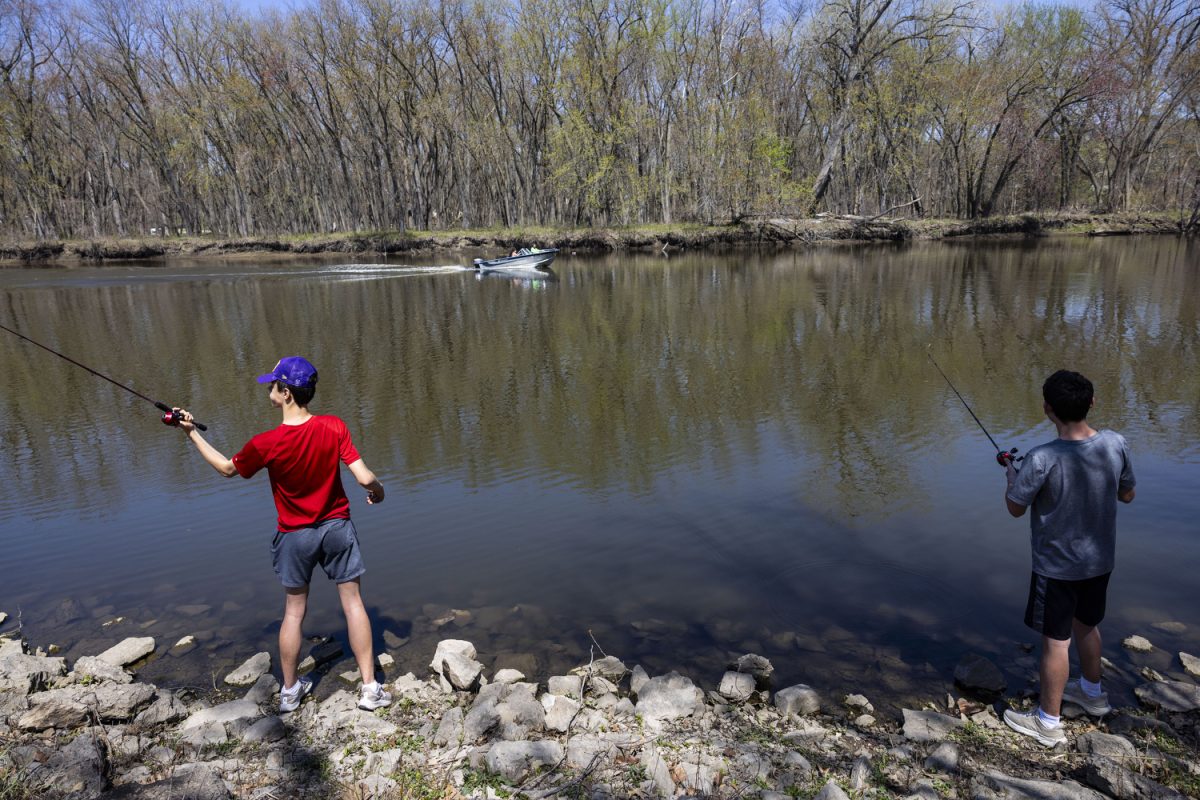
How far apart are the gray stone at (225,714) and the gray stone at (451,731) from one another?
1139mm

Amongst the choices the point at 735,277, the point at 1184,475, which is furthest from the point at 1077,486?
the point at 735,277

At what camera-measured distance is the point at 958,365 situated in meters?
13.5

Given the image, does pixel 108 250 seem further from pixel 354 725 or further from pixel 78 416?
pixel 354 725

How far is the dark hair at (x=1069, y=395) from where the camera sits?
3.87 metres

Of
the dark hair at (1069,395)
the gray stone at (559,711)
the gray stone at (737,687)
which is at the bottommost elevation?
the gray stone at (737,687)

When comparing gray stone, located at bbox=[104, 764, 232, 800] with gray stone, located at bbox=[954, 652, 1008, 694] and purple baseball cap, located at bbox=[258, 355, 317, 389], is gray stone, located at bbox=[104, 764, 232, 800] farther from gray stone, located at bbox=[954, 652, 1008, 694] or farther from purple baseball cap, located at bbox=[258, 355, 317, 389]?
gray stone, located at bbox=[954, 652, 1008, 694]

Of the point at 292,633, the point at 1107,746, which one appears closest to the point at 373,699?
the point at 292,633

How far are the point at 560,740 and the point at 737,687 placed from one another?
1.21m

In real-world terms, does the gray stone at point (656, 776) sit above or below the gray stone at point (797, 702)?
above

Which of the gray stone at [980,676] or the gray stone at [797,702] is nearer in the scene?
the gray stone at [797,702]

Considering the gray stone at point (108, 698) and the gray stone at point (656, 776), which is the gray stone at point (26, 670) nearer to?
the gray stone at point (108, 698)

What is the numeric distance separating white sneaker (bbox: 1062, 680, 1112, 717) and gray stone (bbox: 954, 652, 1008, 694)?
374 millimetres

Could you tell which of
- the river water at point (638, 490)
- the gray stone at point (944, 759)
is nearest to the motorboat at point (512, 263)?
the river water at point (638, 490)

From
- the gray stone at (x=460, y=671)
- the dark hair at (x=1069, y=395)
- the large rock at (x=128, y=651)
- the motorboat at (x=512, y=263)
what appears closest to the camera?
the dark hair at (x=1069, y=395)
